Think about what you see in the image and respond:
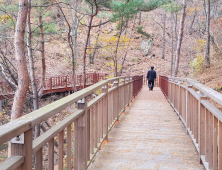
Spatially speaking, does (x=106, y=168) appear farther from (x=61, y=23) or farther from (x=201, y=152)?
(x=61, y=23)

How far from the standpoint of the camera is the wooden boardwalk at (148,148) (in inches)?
126

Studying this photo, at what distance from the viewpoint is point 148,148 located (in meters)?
3.91

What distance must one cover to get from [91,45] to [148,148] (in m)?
28.8

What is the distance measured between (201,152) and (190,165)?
0.86 ft

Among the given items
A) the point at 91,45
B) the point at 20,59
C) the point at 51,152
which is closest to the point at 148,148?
the point at 51,152

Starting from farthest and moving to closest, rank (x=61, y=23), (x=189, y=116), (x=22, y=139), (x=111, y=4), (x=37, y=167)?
(x=61, y=23)
(x=111, y=4)
(x=189, y=116)
(x=37, y=167)
(x=22, y=139)

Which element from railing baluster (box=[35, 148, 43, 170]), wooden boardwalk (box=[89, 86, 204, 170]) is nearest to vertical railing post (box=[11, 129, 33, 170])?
railing baluster (box=[35, 148, 43, 170])

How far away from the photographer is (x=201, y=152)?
10.2ft

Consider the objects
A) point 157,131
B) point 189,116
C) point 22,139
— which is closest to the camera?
point 22,139

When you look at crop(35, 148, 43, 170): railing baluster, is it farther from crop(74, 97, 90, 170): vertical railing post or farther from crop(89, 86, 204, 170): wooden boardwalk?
crop(89, 86, 204, 170): wooden boardwalk

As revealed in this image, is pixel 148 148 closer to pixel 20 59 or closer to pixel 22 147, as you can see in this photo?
pixel 22 147

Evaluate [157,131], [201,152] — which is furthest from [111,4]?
[201,152]

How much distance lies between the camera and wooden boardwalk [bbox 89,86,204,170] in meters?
3.20

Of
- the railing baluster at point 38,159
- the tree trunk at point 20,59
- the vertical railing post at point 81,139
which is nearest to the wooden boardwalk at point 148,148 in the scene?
the vertical railing post at point 81,139
